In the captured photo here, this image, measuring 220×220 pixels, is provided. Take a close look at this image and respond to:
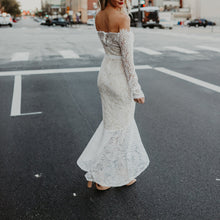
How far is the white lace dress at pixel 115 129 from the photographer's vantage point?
2.68 meters

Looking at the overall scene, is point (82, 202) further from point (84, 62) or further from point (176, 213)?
point (84, 62)

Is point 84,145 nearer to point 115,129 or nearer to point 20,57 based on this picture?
point 115,129

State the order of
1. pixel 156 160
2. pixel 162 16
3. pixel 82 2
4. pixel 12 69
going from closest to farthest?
pixel 156 160, pixel 12 69, pixel 162 16, pixel 82 2

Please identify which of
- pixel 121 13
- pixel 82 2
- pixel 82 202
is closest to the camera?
pixel 121 13

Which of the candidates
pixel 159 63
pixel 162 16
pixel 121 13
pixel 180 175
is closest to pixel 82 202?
pixel 180 175

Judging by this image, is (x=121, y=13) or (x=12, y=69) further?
(x=12, y=69)

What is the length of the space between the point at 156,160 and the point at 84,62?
857cm

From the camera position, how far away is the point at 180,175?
338 cm

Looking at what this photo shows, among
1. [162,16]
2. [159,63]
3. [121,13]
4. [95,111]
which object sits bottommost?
[95,111]

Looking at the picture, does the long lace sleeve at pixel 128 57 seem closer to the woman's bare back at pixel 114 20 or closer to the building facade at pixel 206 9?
the woman's bare back at pixel 114 20

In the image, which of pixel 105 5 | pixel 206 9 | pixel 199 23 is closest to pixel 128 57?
pixel 105 5

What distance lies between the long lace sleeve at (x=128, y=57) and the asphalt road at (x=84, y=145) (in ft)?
3.75

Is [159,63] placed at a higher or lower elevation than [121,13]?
lower

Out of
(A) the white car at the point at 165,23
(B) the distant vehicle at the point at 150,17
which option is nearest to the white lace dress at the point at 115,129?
(A) the white car at the point at 165,23
